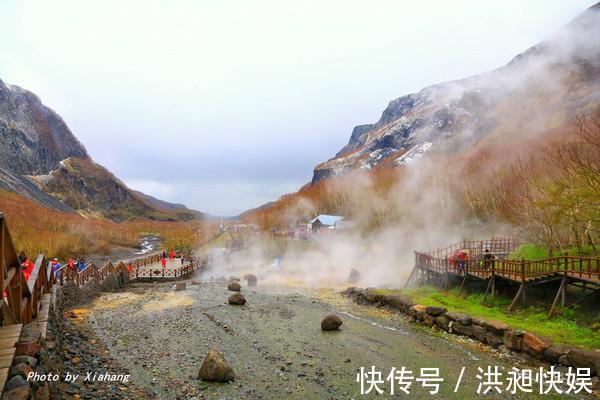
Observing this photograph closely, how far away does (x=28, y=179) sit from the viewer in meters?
109

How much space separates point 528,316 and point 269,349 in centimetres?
1287

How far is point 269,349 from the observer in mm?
14992

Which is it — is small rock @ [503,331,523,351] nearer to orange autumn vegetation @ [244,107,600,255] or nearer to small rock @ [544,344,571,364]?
small rock @ [544,344,571,364]

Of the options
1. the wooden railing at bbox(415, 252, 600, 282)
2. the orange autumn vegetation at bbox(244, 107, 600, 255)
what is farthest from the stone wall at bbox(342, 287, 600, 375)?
the orange autumn vegetation at bbox(244, 107, 600, 255)

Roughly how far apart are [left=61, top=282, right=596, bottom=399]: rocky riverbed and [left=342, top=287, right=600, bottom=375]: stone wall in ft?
2.03

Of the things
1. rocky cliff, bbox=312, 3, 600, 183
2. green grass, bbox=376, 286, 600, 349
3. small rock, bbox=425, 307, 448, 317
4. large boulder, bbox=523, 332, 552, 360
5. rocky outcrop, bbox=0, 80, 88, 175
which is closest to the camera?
large boulder, bbox=523, 332, 552, 360

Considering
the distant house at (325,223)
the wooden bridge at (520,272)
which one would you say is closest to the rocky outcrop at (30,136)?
the distant house at (325,223)

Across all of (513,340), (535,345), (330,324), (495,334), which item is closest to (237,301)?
(330,324)

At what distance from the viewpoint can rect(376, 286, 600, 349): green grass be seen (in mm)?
13562

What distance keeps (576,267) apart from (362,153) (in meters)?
139

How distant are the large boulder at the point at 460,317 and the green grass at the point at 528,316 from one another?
2.52 ft

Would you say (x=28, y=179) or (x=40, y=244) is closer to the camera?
(x=40, y=244)

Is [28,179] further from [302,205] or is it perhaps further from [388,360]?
[388,360]

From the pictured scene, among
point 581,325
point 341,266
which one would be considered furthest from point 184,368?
point 341,266
